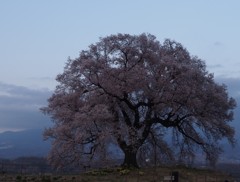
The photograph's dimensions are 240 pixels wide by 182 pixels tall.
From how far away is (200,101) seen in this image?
49.7 meters

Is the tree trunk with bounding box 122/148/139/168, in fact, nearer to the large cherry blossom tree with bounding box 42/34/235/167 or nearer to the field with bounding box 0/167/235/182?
the large cherry blossom tree with bounding box 42/34/235/167

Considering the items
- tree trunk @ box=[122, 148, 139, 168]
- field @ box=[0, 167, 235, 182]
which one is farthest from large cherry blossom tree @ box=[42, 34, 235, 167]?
field @ box=[0, 167, 235, 182]

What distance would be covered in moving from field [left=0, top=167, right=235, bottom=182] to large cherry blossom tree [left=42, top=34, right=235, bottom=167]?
114 inches

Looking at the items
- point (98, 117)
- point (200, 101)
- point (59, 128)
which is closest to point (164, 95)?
point (200, 101)

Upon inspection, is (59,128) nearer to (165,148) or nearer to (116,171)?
Answer: (116,171)

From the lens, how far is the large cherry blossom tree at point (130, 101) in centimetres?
4762

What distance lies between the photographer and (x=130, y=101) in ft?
165

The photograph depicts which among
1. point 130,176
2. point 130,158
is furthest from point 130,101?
point 130,176

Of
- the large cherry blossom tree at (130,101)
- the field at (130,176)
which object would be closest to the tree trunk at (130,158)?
the large cherry blossom tree at (130,101)

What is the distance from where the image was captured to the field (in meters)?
40.3

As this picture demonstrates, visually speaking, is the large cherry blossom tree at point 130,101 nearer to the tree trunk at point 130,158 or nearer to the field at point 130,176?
the tree trunk at point 130,158

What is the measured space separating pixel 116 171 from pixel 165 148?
1026 centimetres

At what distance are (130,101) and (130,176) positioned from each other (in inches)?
376

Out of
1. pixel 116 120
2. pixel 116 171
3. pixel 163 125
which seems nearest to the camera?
pixel 116 171
